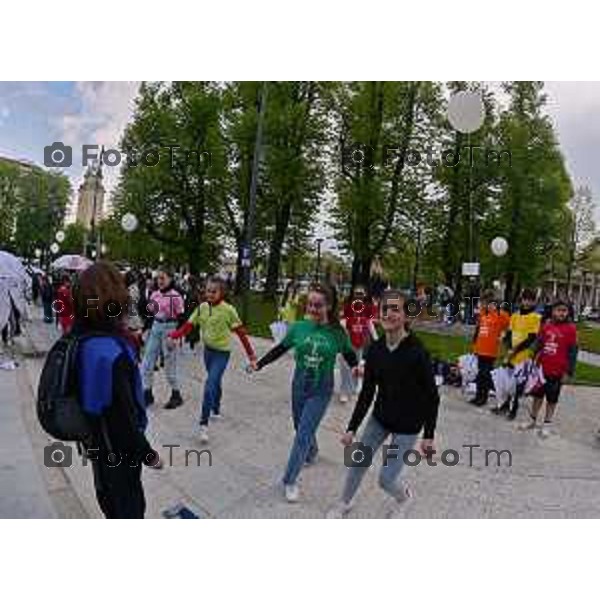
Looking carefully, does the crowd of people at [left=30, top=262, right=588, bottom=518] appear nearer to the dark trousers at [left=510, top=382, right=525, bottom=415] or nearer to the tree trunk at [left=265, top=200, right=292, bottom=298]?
the dark trousers at [left=510, top=382, right=525, bottom=415]

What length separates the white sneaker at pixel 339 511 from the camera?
4.83 meters

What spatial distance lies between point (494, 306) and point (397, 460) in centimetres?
510

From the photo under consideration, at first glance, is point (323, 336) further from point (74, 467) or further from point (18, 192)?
point (18, 192)

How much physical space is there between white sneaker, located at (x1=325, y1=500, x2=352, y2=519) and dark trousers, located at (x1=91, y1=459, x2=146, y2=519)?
1.64 m

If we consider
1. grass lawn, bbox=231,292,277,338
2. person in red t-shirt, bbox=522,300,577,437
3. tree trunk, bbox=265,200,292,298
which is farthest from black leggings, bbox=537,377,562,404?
tree trunk, bbox=265,200,292,298

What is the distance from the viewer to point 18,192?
46.7 metres

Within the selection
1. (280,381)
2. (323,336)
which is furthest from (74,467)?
(280,381)

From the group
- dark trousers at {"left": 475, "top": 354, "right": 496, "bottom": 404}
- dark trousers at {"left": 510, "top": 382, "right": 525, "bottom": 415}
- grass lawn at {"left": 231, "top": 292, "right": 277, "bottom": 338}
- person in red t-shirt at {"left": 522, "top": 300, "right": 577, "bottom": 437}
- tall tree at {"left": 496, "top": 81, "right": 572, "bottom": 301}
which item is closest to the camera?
person in red t-shirt at {"left": 522, "top": 300, "right": 577, "bottom": 437}

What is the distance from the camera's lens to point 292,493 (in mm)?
5117

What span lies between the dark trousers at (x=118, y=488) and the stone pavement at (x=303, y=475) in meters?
1.20

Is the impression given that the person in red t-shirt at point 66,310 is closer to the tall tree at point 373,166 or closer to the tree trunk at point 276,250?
the tall tree at point 373,166

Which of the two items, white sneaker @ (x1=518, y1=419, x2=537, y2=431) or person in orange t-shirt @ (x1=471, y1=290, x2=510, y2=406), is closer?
white sneaker @ (x1=518, y1=419, x2=537, y2=431)

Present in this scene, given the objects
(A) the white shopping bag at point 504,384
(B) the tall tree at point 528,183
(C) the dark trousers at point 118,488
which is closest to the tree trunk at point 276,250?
(B) the tall tree at point 528,183

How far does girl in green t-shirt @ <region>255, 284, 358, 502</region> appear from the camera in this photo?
5.15 meters
